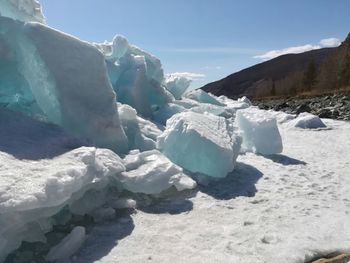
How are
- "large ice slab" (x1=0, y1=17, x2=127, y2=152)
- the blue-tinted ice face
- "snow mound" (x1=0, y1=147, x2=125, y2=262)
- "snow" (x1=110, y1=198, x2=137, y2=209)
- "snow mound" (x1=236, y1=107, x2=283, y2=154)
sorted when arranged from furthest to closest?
"snow mound" (x1=236, y1=107, x2=283, y2=154) < the blue-tinted ice face < "large ice slab" (x1=0, y1=17, x2=127, y2=152) < "snow" (x1=110, y1=198, x2=137, y2=209) < "snow mound" (x1=0, y1=147, x2=125, y2=262)

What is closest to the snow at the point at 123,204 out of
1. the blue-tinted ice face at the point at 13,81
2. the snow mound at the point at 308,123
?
the blue-tinted ice face at the point at 13,81

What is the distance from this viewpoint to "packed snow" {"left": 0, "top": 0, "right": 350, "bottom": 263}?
98.3 inches

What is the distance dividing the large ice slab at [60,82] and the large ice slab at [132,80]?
211cm

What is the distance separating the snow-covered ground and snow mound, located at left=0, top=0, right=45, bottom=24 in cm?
262

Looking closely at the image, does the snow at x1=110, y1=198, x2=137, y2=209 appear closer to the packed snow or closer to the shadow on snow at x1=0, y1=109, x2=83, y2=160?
the packed snow

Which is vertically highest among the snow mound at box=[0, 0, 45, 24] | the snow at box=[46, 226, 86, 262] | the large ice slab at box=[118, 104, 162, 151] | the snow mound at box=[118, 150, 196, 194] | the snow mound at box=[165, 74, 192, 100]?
the snow mound at box=[0, 0, 45, 24]

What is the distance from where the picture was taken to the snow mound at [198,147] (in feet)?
13.4

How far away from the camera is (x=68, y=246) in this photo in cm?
250

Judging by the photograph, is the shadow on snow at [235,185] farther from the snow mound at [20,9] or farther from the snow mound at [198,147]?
the snow mound at [20,9]

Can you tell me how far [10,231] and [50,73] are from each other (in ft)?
6.70

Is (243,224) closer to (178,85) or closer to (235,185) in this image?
(235,185)

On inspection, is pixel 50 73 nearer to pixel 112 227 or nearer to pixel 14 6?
pixel 14 6

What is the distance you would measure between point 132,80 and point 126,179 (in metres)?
3.22

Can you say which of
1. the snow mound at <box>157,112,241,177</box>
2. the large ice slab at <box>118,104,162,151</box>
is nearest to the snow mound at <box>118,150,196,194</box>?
the snow mound at <box>157,112,241,177</box>
